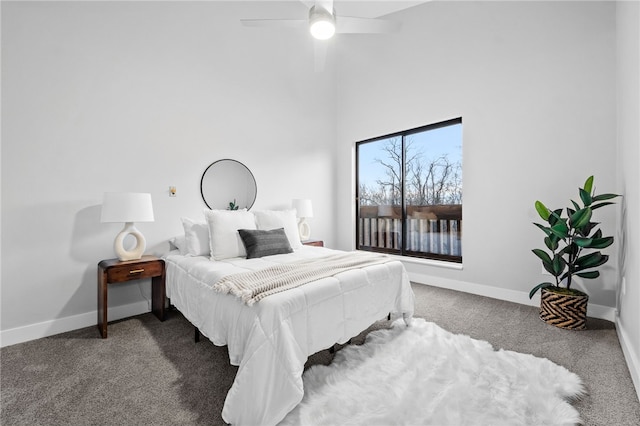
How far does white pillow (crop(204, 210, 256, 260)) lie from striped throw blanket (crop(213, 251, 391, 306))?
71 centimetres

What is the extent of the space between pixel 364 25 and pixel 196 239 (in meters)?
2.40

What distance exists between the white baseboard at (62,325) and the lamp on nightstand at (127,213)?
58 centimetres

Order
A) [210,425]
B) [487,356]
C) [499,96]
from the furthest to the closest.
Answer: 1. [499,96]
2. [487,356]
3. [210,425]

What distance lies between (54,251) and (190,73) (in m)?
2.21

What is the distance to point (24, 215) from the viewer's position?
2355 millimetres

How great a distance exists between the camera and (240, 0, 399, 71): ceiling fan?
81.8 inches

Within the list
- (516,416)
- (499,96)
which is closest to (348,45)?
(499,96)

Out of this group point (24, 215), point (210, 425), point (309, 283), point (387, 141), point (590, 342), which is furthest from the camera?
point (387, 141)

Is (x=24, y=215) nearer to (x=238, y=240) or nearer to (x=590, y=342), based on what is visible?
(x=238, y=240)

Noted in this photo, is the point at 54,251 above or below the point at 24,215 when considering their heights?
below

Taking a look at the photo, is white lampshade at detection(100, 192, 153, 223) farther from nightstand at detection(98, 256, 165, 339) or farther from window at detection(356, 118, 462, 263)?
window at detection(356, 118, 462, 263)

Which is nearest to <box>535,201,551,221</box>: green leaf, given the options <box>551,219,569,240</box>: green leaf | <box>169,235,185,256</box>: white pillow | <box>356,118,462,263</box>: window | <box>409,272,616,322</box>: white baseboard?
<box>551,219,569,240</box>: green leaf

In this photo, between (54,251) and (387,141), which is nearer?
(54,251)

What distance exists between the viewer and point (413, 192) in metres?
4.14
